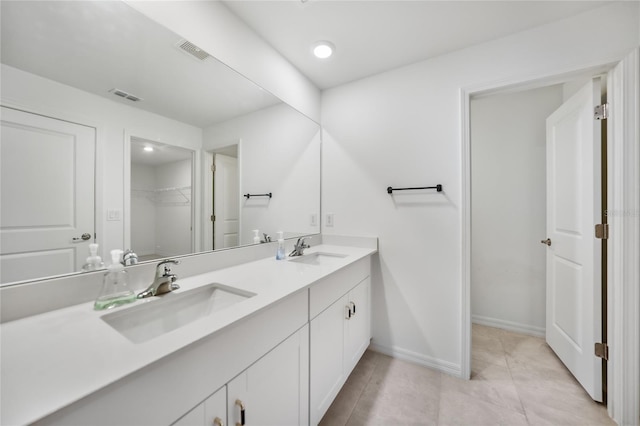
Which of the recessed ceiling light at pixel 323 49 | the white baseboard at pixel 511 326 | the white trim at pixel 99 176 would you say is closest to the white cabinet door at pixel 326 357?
the white trim at pixel 99 176

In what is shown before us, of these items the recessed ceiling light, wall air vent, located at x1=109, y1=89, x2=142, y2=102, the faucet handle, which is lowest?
the faucet handle

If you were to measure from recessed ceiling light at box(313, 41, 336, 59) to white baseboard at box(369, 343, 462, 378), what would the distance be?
2273 mm

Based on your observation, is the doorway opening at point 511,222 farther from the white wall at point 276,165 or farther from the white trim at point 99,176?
the white trim at point 99,176

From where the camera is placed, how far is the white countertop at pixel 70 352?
45 cm

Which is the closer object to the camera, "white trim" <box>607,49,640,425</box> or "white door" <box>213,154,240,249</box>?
"white trim" <box>607,49,640,425</box>

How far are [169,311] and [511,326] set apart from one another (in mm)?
2895

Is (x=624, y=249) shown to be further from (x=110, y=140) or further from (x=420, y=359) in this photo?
(x=110, y=140)

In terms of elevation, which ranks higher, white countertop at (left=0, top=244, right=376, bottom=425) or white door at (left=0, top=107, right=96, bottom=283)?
white door at (left=0, top=107, right=96, bottom=283)

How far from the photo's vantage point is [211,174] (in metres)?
1.43

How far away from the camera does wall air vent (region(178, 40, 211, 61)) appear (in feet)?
3.93

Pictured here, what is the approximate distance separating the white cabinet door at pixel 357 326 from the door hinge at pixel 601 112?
5.67ft

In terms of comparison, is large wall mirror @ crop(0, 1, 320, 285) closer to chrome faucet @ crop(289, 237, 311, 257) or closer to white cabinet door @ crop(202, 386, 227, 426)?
chrome faucet @ crop(289, 237, 311, 257)

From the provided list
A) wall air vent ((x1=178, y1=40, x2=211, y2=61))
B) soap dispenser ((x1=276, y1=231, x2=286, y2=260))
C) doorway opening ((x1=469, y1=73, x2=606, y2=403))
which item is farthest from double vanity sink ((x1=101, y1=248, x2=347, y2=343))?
doorway opening ((x1=469, y1=73, x2=606, y2=403))

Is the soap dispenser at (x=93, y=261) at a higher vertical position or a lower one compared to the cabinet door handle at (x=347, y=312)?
higher
